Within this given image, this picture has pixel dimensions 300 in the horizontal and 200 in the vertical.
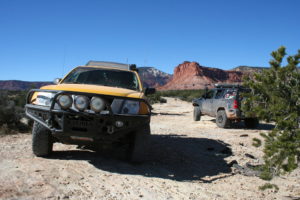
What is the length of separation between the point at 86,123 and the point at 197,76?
131m

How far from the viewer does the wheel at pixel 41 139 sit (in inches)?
180

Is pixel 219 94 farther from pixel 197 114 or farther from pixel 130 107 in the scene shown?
pixel 130 107

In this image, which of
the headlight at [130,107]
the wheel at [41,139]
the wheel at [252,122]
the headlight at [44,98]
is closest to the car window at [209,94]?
the wheel at [252,122]

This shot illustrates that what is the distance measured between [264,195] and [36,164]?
3.29m

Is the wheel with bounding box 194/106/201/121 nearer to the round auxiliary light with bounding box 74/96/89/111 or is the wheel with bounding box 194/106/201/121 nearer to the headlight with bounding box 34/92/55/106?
the headlight with bounding box 34/92/55/106

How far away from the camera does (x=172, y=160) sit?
5.58 m

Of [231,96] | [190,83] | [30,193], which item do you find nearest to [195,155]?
[30,193]

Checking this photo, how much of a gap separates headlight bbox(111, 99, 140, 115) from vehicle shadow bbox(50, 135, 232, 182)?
0.91m

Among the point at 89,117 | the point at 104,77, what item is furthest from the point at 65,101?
the point at 104,77

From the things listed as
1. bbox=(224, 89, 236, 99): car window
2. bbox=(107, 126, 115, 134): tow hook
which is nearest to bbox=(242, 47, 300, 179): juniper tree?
bbox=(107, 126, 115, 134): tow hook

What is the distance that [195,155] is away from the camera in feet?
20.2

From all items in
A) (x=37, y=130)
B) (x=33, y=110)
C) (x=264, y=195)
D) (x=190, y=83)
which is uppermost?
(x=190, y=83)

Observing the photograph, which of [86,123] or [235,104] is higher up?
[235,104]

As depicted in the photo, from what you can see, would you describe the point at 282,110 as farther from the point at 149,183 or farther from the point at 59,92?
the point at 59,92
